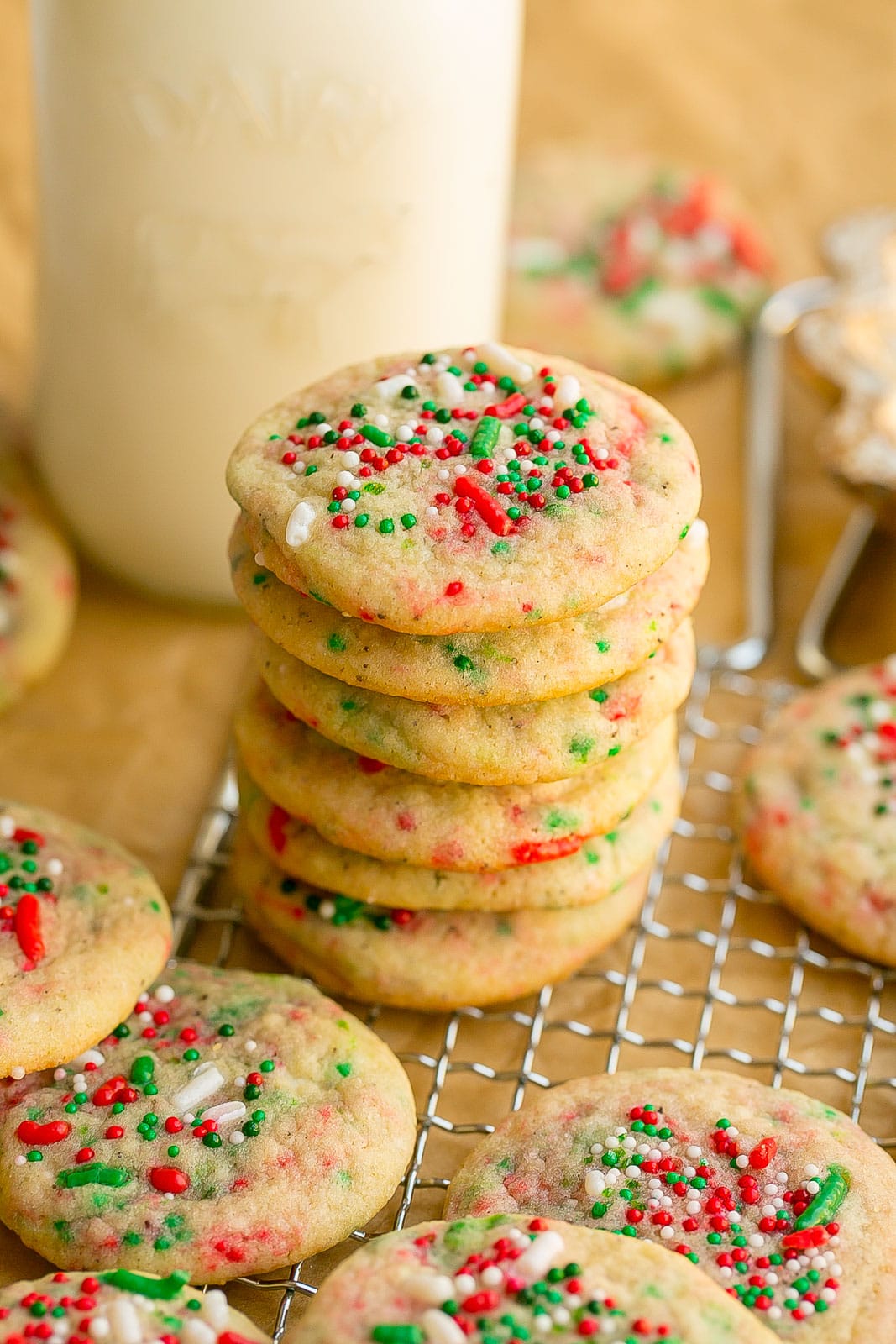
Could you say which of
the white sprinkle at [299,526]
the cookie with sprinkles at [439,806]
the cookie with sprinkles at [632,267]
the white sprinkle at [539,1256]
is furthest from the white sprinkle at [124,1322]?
the cookie with sprinkles at [632,267]

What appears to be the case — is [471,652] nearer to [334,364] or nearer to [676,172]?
[334,364]

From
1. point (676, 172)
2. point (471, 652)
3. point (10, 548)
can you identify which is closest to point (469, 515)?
point (471, 652)

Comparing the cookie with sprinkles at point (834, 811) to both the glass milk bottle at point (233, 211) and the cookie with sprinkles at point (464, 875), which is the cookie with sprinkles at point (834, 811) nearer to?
the cookie with sprinkles at point (464, 875)

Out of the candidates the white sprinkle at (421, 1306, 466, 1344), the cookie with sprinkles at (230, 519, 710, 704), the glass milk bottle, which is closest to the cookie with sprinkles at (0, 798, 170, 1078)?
the cookie with sprinkles at (230, 519, 710, 704)

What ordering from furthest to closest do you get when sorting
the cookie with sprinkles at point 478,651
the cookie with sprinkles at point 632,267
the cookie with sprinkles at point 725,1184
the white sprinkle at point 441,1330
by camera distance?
1. the cookie with sprinkles at point 632,267
2. the cookie with sprinkles at point 478,651
3. the cookie with sprinkles at point 725,1184
4. the white sprinkle at point 441,1330

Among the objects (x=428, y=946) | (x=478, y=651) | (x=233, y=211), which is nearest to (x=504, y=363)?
(x=478, y=651)

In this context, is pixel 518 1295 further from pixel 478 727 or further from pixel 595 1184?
pixel 478 727
